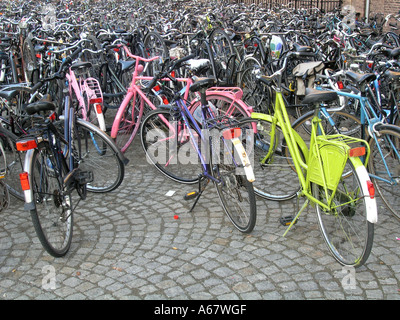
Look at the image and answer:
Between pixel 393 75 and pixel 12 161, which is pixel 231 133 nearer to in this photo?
pixel 393 75

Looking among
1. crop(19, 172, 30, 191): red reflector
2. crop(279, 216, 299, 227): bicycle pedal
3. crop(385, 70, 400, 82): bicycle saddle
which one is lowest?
crop(279, 216, 299, 227): bicycle pedal

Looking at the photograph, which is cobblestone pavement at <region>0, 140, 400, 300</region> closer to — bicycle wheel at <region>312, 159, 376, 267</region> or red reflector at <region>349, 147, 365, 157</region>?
bicycle wheel at <region>312, 159, 376, 267</region>

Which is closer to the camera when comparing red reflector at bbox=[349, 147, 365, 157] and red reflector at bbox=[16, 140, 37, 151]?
red reflector at bbox=[349, 147, 365, 157]

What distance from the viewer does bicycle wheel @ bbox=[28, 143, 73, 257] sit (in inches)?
142

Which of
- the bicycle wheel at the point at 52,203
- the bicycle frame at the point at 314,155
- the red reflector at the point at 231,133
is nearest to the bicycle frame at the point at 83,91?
the bicycle wheel at the point at 52,203

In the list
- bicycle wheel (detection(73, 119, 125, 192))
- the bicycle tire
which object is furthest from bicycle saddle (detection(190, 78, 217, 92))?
the bicycle tire

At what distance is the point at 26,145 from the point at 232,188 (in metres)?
1.74

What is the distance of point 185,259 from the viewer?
3.60m

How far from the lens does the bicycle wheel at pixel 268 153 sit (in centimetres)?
424

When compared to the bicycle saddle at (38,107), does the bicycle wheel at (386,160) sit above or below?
below

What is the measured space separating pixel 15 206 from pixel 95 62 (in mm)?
3575

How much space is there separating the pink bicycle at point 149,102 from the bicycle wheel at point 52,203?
1606mm

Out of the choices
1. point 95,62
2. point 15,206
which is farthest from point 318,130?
point 95,62

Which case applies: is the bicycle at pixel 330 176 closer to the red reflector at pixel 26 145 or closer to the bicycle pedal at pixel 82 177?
the bicycle pedal at pixel 82 177
